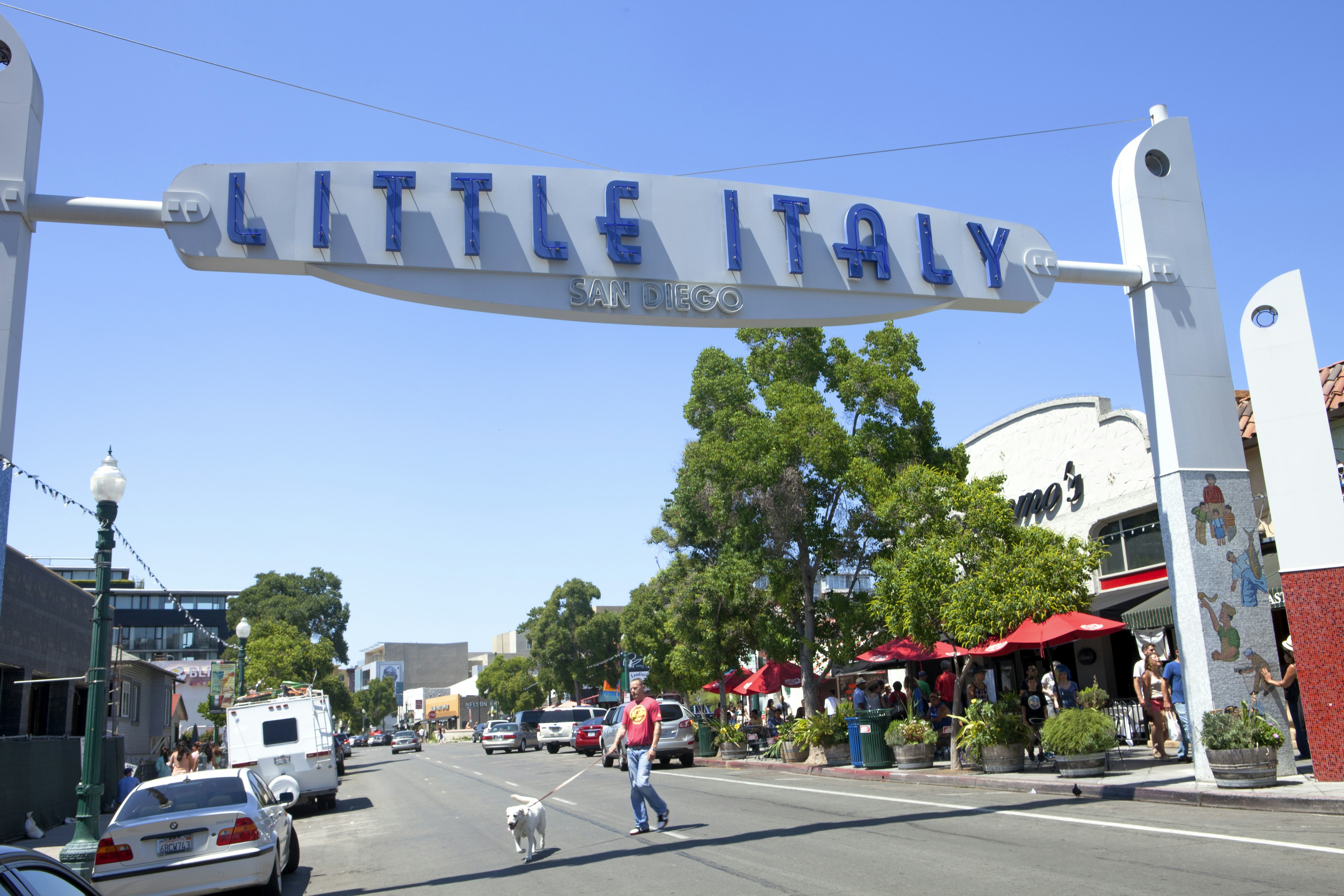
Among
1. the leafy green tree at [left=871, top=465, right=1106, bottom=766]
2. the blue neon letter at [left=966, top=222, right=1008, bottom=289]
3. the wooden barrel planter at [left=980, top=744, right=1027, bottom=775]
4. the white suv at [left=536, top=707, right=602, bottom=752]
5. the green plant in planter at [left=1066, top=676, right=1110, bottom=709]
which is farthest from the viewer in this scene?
the white suv at [left=536, top=707, right=602, bottom=752]

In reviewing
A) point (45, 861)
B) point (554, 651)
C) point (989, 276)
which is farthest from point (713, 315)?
point (554, 651)

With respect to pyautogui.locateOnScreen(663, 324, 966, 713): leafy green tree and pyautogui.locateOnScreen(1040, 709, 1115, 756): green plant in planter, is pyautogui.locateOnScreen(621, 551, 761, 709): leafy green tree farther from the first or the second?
pyautogui.locateOnScreen(1040, 709, 1115, 756): green plant in planter

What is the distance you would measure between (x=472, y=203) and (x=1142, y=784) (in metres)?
11.1

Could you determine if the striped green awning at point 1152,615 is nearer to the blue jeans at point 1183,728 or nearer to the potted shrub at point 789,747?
the blue jeans at point 1183,728

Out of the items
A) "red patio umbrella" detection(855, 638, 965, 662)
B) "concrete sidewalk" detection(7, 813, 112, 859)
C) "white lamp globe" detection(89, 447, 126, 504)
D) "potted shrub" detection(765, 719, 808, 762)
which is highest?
"white lamp globe" detection(89, 447, 126, 504)

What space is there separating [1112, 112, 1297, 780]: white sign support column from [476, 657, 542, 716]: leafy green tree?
6577cm

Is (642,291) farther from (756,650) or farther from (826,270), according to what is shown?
(756,650)

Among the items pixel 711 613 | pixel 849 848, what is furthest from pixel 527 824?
pixel 711 613

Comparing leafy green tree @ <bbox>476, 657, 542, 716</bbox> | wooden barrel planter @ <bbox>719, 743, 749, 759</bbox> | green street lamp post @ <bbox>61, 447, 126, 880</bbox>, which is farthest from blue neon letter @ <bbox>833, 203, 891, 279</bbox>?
leafy green tree @ <bbox>476, 657, 542, 716</bbox>

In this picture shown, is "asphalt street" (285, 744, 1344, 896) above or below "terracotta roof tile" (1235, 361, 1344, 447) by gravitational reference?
below

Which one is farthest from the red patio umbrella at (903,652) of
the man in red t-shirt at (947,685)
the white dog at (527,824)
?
the white dog at (527,824)

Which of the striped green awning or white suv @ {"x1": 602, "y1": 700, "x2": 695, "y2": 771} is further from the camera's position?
white suv @ {"x1": 602, "y1": 700, "x2": 695, "y2": 771}

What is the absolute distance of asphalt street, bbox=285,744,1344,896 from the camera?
7.74 metres

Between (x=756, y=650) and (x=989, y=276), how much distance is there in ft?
55.8
